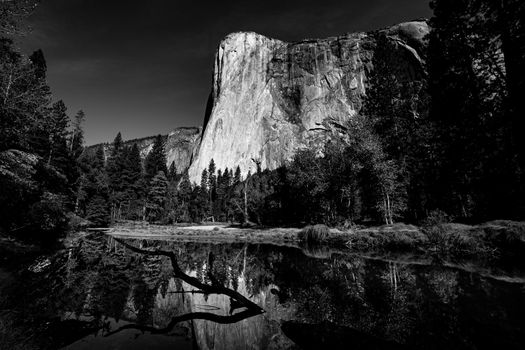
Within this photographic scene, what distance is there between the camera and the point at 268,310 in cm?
678

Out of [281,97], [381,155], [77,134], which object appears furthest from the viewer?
[281,97]

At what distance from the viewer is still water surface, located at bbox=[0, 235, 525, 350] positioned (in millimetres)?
4789

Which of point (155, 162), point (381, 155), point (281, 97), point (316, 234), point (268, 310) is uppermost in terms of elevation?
point (281, 97)

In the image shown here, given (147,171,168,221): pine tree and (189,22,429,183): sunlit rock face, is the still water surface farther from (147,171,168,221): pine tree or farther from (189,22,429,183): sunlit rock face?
(189,22,429,183): sunlit rock face

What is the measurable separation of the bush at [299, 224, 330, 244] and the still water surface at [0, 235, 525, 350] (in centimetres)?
1340

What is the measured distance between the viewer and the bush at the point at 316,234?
2475 cm

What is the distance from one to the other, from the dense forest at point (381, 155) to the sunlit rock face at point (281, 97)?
4441 cm

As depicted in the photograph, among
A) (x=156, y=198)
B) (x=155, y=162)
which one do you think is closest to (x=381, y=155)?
(x=156, y=198)

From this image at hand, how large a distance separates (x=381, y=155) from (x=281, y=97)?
302 ft

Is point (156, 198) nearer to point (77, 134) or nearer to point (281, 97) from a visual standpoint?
point (77, 134)

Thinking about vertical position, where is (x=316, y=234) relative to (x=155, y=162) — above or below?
below

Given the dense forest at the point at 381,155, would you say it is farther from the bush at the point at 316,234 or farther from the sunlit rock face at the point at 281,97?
the sunlit rock face at the point at 281,97

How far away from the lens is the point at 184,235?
3694 cm

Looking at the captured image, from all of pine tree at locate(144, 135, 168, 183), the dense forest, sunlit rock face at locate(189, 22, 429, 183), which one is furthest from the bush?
sunlit rock face at locate(189, 22, 429, 183)
